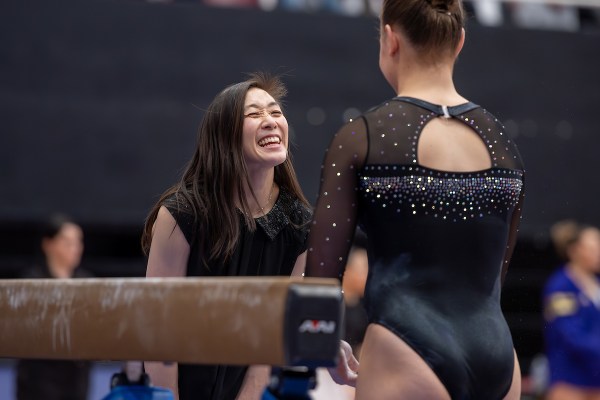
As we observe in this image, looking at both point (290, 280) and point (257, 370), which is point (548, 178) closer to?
point (257, 370)

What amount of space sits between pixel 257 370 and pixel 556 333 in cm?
505

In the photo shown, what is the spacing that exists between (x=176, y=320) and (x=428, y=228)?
65 centimetres

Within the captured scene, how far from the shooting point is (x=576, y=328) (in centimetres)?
774

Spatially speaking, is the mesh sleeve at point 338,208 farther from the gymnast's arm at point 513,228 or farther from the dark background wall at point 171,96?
the dark background wall at point 171,96

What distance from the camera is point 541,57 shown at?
10.6 metres

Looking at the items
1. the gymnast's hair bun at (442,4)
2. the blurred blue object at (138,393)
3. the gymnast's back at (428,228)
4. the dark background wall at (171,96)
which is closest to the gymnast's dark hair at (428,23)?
the gymnast's hair bun at (442,4)

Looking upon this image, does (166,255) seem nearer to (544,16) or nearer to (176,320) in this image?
(176,320)

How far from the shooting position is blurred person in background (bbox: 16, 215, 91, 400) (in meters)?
5.94

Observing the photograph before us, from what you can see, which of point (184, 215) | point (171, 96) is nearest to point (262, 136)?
Result: point (184, 215)

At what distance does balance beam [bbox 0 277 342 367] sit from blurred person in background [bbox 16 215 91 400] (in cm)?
332

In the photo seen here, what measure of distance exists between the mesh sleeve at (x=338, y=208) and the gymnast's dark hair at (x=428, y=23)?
0.88 ft

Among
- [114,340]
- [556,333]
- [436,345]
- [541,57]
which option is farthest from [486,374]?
[541,57]

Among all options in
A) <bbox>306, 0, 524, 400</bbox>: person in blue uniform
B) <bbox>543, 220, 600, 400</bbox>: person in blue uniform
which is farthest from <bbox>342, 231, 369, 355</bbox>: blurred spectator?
<bbox>306, 0, 524, 400</bbox>: person in blue uniform

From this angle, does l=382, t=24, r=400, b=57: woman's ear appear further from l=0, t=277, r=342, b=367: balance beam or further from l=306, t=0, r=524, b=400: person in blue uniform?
l=0, t=277, r=342, b=367: balance beam
